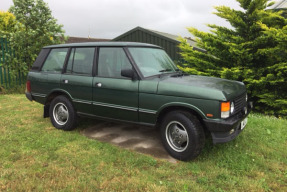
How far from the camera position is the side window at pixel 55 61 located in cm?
486

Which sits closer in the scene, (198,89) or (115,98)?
(198,89)

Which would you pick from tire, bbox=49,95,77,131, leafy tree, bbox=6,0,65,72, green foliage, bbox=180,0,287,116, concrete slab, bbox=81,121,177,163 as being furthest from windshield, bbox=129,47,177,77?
leafy tree, bbox=6,0,65,72

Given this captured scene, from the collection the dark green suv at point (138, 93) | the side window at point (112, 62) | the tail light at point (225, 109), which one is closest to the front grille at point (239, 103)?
the dark green suv at point (138, 93)

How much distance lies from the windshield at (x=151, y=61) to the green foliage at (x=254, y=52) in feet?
11.6

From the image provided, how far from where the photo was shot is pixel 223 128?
3.17 meters

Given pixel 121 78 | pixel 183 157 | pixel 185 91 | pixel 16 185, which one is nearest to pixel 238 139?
pixel 183 157

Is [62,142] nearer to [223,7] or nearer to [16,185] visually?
[16,185]

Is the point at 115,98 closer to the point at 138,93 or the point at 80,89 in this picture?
the point at 138,93

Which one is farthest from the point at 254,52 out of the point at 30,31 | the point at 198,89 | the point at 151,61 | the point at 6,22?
the point at 6,22

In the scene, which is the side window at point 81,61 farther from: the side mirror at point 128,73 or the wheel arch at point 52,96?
the side mirror at point 128,73

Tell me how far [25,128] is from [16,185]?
95.0 inches

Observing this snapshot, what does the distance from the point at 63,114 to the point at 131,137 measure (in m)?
1.63

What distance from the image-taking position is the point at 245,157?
3570 millimetres

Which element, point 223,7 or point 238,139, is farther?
point 223,7
